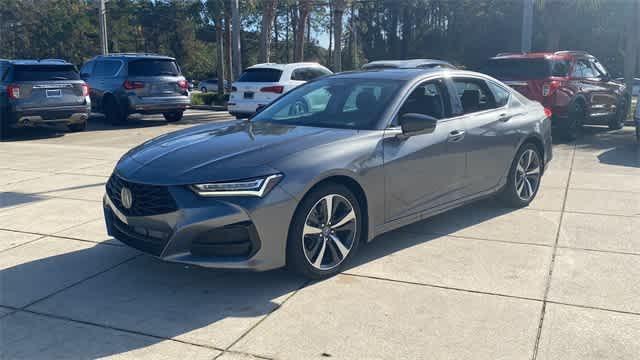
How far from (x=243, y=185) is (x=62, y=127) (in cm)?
1315

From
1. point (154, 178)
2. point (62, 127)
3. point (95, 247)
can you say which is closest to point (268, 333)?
point (154, 178)

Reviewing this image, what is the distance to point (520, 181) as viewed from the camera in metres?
6.98

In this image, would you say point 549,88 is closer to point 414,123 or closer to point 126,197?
point 414,123

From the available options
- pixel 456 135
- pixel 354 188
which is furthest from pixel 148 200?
pixel 456 135

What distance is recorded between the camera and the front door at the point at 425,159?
5297 mm

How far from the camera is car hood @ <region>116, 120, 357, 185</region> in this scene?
447 cm

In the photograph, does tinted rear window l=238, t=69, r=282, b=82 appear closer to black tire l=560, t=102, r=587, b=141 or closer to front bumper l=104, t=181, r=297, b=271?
black tire l=560, t=102, r=587, b=141

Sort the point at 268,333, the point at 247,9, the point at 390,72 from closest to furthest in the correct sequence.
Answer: the point at 268,333 < the point at 390,72 < the point at 247,9

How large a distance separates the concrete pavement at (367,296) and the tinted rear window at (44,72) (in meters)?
7.56

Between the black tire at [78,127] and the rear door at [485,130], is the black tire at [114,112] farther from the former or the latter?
the rear door at [485,130]

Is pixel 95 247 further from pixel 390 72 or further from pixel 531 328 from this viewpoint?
pixel 531 328

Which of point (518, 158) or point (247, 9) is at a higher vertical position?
point (247, 9)

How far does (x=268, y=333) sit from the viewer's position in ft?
13.0

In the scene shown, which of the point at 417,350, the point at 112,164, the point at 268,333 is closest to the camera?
the point at 417,350
